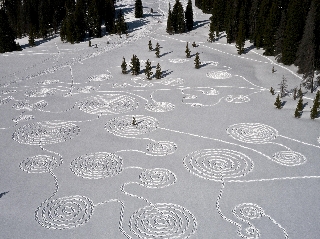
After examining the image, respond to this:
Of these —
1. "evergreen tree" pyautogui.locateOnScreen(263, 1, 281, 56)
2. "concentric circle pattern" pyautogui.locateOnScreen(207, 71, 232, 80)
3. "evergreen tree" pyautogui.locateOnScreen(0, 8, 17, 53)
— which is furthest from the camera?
"evergreen tree" pyautogui.locateOnScreen(0, 8, 17, 53)

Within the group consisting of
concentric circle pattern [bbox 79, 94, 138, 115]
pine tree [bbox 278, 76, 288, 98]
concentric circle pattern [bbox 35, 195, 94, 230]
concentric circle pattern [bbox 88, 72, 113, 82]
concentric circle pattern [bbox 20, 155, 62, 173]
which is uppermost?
pine tree [bbox 278, 76, 288, 98]

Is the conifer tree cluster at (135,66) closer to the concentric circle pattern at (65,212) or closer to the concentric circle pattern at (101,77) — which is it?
the concentric circle pattern at (101,77)

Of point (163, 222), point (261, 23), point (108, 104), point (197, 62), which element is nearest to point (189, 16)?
point (261, 23)

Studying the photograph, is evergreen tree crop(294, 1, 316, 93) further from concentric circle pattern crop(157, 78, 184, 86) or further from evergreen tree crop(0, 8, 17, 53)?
evergreen tree crop(0, 8, 17, 53)

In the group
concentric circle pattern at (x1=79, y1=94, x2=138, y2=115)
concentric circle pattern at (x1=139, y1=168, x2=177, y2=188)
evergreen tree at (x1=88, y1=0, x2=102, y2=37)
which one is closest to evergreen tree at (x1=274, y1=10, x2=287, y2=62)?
concentric circle pattern at (x1=79, y1=94, x2=138, y2=115)

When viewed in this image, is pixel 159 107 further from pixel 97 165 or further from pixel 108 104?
pixel 97 165

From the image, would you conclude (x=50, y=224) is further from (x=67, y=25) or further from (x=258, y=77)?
(x=67, y=25)
